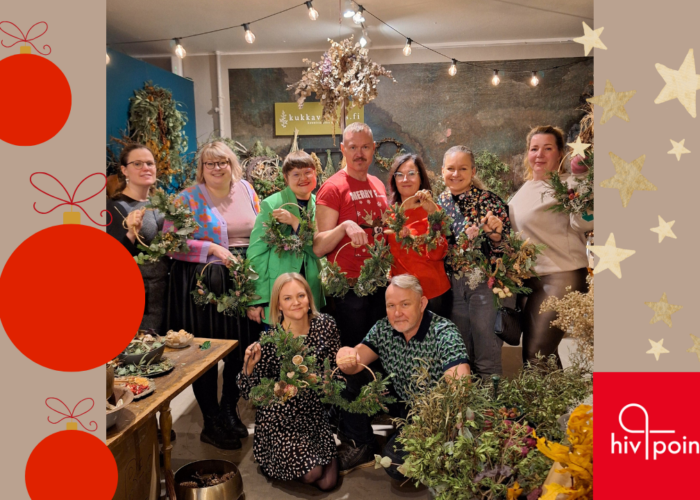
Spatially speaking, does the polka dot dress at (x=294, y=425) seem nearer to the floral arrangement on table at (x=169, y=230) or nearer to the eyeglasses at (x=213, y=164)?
the floral arrangement on table at (x=169, y=230)

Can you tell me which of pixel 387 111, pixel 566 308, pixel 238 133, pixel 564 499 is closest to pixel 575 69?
pixel 387 111

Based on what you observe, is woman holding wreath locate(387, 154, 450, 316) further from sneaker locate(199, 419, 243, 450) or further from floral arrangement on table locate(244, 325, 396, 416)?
sneaker locate(199, 419, 243, 450)

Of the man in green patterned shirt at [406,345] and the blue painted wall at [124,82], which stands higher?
the blue painted wall at [124,82]

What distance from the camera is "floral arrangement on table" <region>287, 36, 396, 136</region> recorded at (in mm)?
4191

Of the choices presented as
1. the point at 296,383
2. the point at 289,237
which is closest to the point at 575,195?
the point at 289,237

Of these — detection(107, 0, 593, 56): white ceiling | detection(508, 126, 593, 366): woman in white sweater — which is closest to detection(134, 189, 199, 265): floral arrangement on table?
detection(508, 126, 593, 366): woman in white sweater

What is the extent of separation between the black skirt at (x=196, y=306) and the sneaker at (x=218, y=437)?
0.53m

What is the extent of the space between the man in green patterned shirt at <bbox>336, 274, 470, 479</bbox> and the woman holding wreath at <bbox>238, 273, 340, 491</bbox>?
0.68 feet

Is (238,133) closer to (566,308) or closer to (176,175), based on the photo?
(176,175)

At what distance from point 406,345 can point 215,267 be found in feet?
4.19

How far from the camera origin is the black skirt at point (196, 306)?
3.08m

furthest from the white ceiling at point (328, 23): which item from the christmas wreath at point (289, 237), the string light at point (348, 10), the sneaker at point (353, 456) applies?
the sneaker at point (353, 456)

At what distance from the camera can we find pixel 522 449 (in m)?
1.93

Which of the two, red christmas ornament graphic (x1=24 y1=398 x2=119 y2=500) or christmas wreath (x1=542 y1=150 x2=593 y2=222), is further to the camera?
christmas wreath (x1=542 y1=150 x2=593 y2=222)
